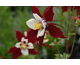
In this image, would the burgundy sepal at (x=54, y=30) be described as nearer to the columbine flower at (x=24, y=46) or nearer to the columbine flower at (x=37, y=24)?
the columbine flower at (x=37, y=24)

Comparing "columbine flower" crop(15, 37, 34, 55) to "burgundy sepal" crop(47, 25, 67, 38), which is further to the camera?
"columbine flower" crop(15, 37, 34, 55)

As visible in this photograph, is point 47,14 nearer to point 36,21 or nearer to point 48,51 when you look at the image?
point 36,21

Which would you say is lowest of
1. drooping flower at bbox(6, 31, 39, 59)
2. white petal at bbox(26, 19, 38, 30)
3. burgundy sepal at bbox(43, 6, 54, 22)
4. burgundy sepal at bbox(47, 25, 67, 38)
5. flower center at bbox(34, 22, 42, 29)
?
drooping flower at bbox(6, 31, 39, 59)

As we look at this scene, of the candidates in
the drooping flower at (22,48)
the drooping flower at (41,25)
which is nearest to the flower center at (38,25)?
the drooping flower at (41,25)

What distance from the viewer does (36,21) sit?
1.42 feet

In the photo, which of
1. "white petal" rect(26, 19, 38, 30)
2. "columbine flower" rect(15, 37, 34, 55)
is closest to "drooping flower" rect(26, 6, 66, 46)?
"white petal" rect(26, 19, 38, 30)

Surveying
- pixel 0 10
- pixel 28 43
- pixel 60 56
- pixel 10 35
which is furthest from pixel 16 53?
pixel 0 10

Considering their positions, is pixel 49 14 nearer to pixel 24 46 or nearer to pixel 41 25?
pixel 41 25

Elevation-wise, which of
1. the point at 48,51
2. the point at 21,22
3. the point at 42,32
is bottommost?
the point at 48,51

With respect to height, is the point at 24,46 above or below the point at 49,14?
below

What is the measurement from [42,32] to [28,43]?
0.86 ft

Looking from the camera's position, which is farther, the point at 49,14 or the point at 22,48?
the point at 22,48

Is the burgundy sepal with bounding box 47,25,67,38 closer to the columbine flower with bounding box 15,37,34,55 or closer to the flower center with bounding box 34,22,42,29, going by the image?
the flower center with bounding box 34,22,42,29

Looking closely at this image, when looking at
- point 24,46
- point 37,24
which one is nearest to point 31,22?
point 37,24
